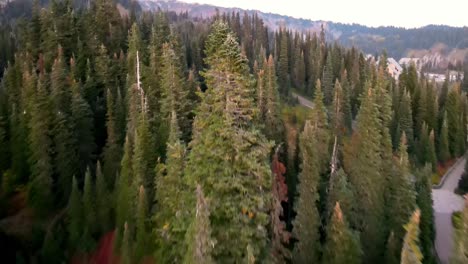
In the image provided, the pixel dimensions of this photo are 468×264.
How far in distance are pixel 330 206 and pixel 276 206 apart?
1686 cm

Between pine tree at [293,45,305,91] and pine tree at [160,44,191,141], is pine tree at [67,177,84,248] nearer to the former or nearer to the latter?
pine tree at [160,44,191,141]

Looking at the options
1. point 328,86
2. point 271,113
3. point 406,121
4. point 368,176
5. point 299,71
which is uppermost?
point 271,113

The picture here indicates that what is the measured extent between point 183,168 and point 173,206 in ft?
7.89

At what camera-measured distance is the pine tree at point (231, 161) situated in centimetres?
1777

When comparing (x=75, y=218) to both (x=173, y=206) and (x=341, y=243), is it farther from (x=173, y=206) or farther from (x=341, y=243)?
(x=341, y=243)

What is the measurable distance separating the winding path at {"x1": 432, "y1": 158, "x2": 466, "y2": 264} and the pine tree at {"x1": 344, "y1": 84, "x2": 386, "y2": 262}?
12.9m

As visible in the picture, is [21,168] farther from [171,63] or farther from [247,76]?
[247,76]

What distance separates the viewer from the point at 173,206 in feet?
81.6

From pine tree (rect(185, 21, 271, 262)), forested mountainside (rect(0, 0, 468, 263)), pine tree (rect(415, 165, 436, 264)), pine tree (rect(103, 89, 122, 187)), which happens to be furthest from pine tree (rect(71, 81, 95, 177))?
pine tree (rect(415, 165, 436, 264))

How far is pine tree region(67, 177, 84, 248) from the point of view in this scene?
124 ft

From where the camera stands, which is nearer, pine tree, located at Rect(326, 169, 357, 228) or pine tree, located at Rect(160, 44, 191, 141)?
pine tree, located at Rect(326, 169, 357, 228)

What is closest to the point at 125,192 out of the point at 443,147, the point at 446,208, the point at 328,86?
the point at 446,208

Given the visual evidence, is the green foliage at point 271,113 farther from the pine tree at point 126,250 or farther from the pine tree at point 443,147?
the pine tree at point 443,147

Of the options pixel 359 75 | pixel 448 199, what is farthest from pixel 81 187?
pixel 359 75
